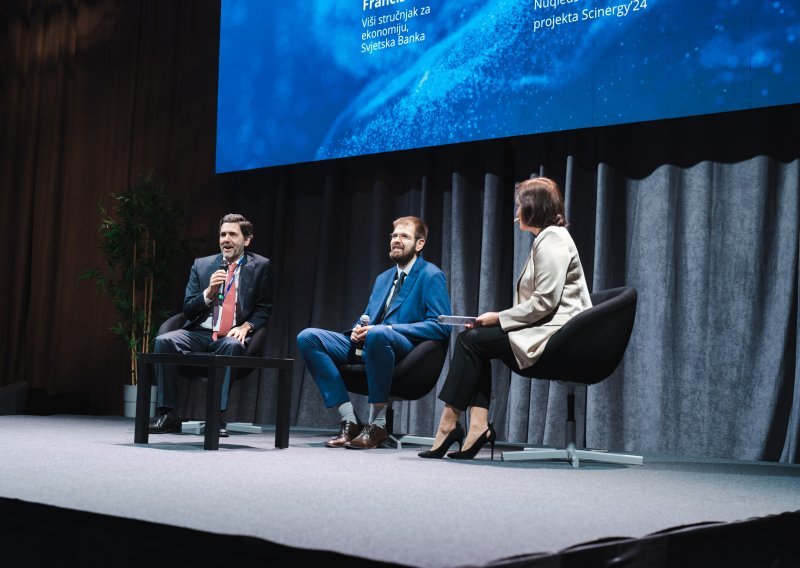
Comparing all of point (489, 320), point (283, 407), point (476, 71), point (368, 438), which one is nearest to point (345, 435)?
point (368, 438)

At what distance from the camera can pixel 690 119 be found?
454cm

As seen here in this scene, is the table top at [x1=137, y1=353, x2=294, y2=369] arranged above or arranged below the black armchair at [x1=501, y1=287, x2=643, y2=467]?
below

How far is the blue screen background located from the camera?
412 centimetres

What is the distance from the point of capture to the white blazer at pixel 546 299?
11.2 ft

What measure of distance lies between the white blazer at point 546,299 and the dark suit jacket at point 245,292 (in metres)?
1.67

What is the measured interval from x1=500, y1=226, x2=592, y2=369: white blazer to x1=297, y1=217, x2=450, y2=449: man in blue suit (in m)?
0.73

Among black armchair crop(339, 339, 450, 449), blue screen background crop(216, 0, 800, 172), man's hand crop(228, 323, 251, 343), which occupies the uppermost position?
blue screen background crop(216, 0, 800, 172)

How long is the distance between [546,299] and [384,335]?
855 mm

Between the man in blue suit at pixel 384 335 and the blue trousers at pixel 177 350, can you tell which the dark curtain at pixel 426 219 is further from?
the blue trousers at pixel 177 350

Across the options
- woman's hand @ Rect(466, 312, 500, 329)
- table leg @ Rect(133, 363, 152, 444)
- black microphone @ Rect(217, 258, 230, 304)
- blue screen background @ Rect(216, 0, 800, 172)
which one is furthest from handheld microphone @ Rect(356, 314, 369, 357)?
blue screen background @ Rect(216, 0, 800, 172)

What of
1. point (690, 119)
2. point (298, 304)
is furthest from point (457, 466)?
point (298, 304)

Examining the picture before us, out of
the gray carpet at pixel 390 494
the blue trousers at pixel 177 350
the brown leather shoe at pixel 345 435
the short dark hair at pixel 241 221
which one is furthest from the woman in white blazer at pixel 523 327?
the short dark hair at pixel 241 221

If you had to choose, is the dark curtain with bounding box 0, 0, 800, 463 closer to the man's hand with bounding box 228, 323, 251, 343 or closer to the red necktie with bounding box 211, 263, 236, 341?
the red necktie with bounding box 211, 263, 236, 341

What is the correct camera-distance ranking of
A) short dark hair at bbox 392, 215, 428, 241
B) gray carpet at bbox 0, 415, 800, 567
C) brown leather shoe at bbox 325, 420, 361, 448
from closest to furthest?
gray carpet at bbox 0, 415, 800, 567 → brown leather shoe at bbox 325, 420, 361, 448 → short dark hair at bbox 392, 215, 428, 241
